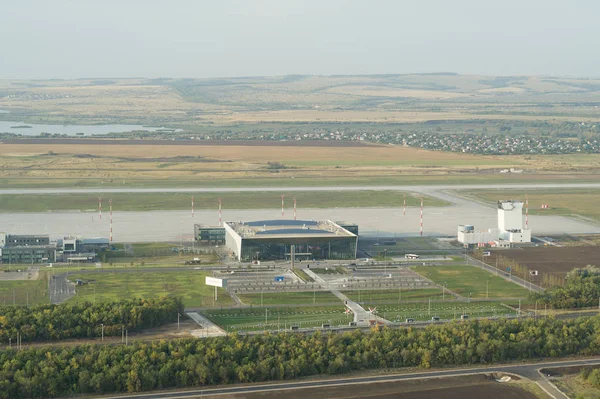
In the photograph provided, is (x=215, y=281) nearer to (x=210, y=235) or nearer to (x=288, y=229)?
(x=288, y=229)

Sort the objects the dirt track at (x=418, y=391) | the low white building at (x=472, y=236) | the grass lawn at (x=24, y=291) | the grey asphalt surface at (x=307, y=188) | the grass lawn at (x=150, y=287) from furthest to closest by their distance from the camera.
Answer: the grey asphalt surface at (x=307, y=188) < the low white building at (x=472, y=236) < the grass lawn at (x=150, y=287) < the grass lawn at (x=24, y=291) < the dirt track at (x=418, y=391)

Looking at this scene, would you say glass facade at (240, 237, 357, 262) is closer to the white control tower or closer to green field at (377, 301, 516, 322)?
the white control tower

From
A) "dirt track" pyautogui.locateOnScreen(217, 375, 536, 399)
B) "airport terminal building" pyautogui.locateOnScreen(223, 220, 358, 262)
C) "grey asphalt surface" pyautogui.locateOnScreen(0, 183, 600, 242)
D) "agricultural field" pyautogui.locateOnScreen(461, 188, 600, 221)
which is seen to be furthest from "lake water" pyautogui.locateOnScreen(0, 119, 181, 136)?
"dirt track" pyautogui.locateOnScreen(217, 375, 536, 399)

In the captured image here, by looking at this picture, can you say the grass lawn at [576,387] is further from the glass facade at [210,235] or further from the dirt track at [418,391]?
the glass facade at [210,235]

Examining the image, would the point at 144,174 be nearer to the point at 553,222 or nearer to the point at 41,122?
the point at 553,222

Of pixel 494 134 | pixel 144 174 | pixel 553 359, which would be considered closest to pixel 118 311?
pixel 553 359

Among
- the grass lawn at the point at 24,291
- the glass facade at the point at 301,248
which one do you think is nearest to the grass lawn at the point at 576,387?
the grass lawn at the point at 24,291
